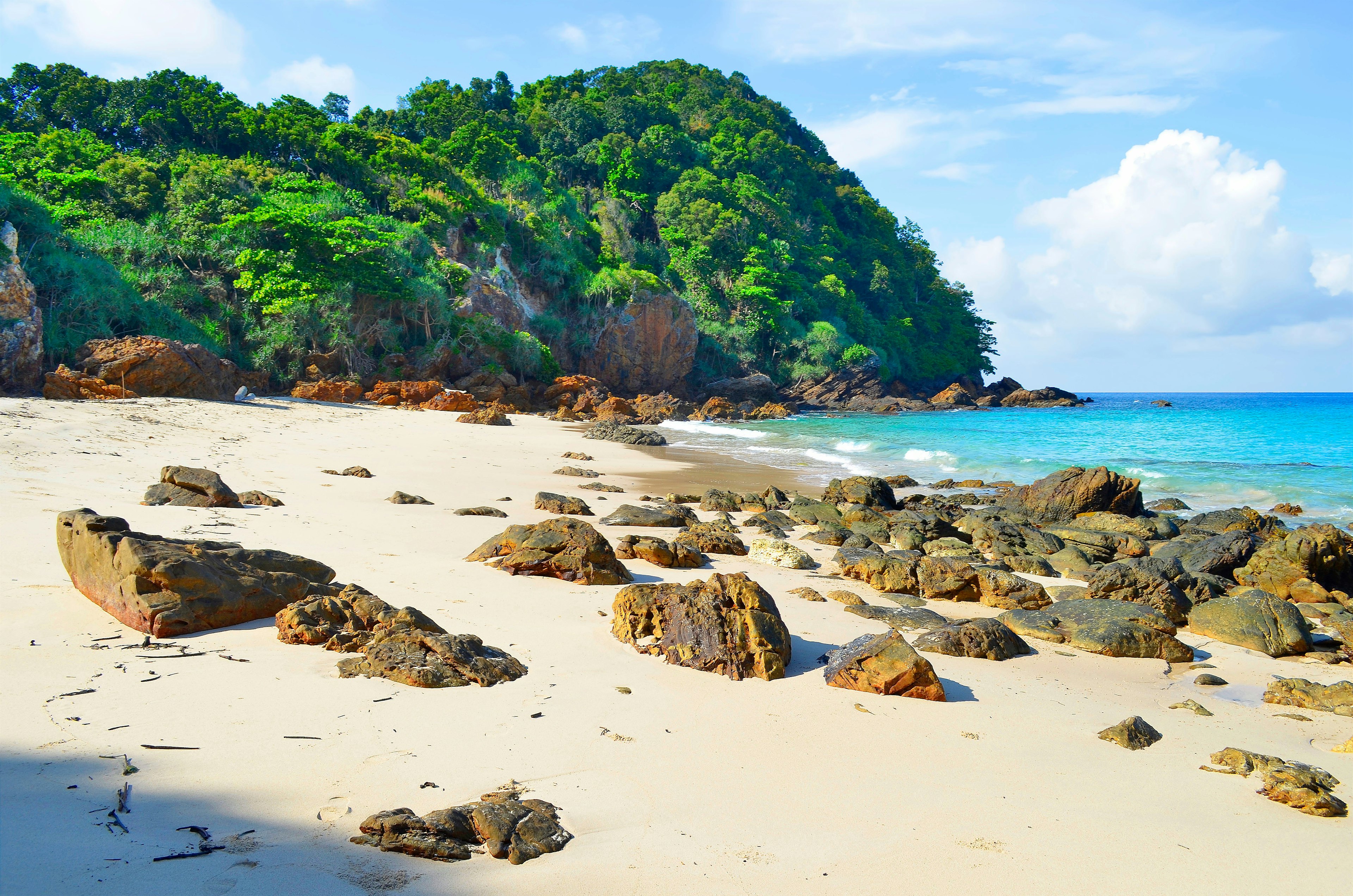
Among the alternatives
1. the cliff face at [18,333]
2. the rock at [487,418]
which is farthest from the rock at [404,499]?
the cliff face at [18,333]

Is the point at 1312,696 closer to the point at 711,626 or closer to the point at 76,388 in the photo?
the point at 711,626

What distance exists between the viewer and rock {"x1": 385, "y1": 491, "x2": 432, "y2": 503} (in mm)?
8453

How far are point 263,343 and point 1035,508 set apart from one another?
22.1m

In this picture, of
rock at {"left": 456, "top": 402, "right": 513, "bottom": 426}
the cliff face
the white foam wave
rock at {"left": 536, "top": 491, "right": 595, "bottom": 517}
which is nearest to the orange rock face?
the cliff face

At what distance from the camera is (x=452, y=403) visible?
2352cm

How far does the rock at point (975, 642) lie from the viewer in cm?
517

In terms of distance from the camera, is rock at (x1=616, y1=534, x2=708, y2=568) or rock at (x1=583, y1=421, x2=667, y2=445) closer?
rock at (x1=616, y1=534, x2=708, y2=568)

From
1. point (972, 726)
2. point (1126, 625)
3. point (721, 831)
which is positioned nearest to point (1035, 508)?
point (1126, 625)

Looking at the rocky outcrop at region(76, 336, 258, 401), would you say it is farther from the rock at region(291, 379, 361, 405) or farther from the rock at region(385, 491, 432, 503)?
the rock at region(385, 491, 432, 503)

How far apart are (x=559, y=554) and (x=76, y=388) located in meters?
13.3

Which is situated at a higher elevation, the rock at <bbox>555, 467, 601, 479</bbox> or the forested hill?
the forested hill

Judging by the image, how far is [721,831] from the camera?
2.59m

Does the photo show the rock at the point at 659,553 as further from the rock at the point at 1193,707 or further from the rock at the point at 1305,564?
the rock at the point at 1305,564

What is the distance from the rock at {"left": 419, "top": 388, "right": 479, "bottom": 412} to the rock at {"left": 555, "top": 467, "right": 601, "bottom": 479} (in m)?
10.4
